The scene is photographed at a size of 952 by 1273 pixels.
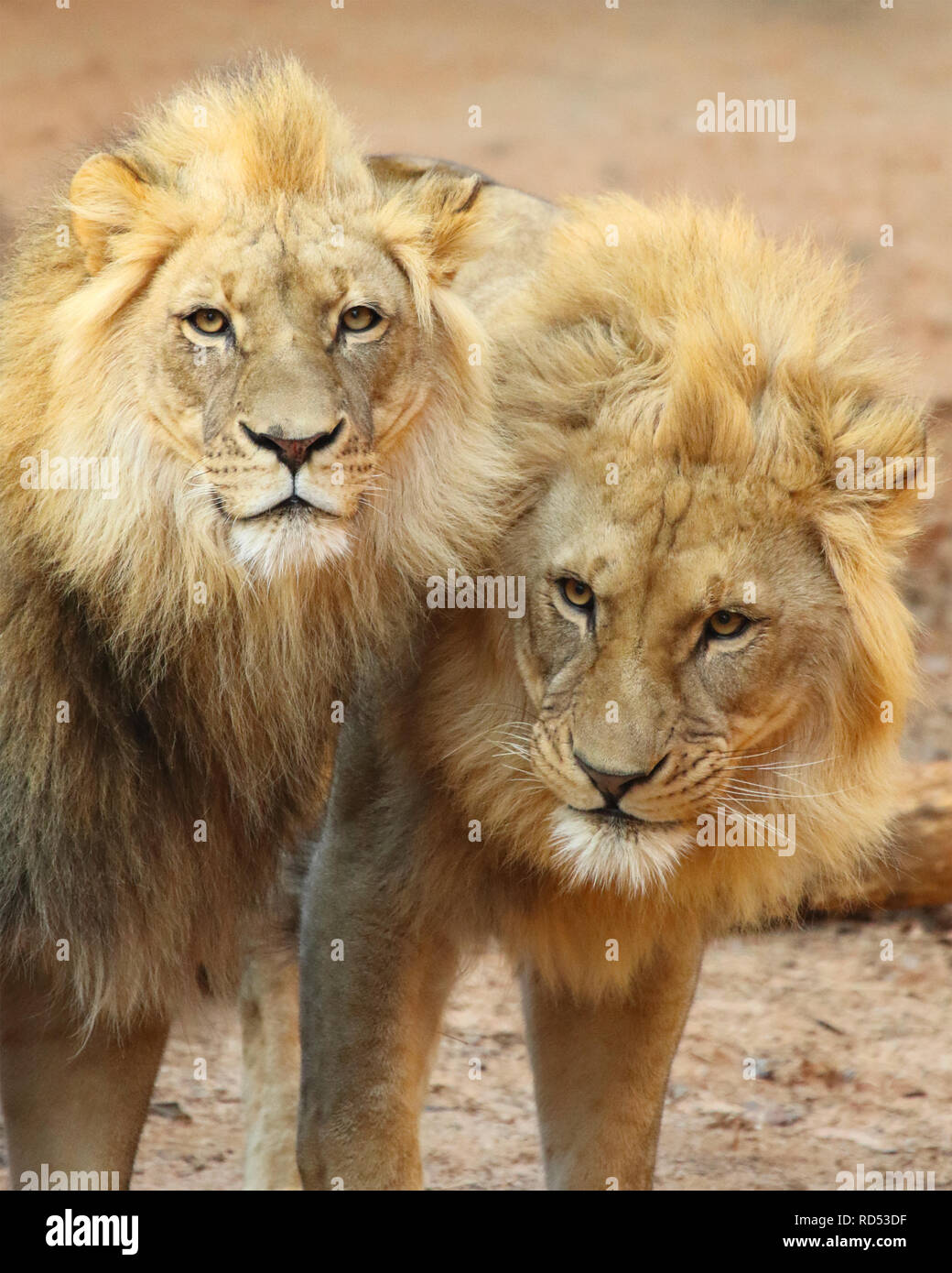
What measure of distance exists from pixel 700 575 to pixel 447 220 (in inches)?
30.4

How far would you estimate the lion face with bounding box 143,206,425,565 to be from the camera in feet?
8.97

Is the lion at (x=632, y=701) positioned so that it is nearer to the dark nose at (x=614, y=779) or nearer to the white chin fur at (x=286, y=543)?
the dark nose at (x=614, y=779)

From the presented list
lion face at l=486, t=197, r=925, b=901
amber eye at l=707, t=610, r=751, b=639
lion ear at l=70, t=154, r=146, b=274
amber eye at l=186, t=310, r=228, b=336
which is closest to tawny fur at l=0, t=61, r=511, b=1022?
lion ear at l=70, t=154, r=146, b=274

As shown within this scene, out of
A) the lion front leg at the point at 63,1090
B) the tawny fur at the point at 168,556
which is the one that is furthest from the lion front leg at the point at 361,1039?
the lion front leg at the point at 63,1090

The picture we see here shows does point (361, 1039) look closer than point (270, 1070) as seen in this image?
Yes

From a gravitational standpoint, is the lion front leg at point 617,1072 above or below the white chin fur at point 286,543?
below

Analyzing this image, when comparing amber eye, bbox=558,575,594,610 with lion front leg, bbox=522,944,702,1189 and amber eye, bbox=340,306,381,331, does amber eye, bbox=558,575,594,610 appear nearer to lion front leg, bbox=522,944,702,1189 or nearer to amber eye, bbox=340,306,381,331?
amber eye, bbox=340,306,381,331

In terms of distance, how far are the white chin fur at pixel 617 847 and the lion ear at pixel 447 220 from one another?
994 millimetres

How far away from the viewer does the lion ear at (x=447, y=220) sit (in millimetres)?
3096

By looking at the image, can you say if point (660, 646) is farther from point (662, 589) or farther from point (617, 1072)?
point (617, 1072)

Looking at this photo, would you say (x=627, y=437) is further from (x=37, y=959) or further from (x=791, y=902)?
(x=37, y=959)

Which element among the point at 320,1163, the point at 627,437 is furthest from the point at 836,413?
the point at 320,1163

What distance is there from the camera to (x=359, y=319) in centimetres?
290

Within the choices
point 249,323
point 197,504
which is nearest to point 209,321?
point 249,323
